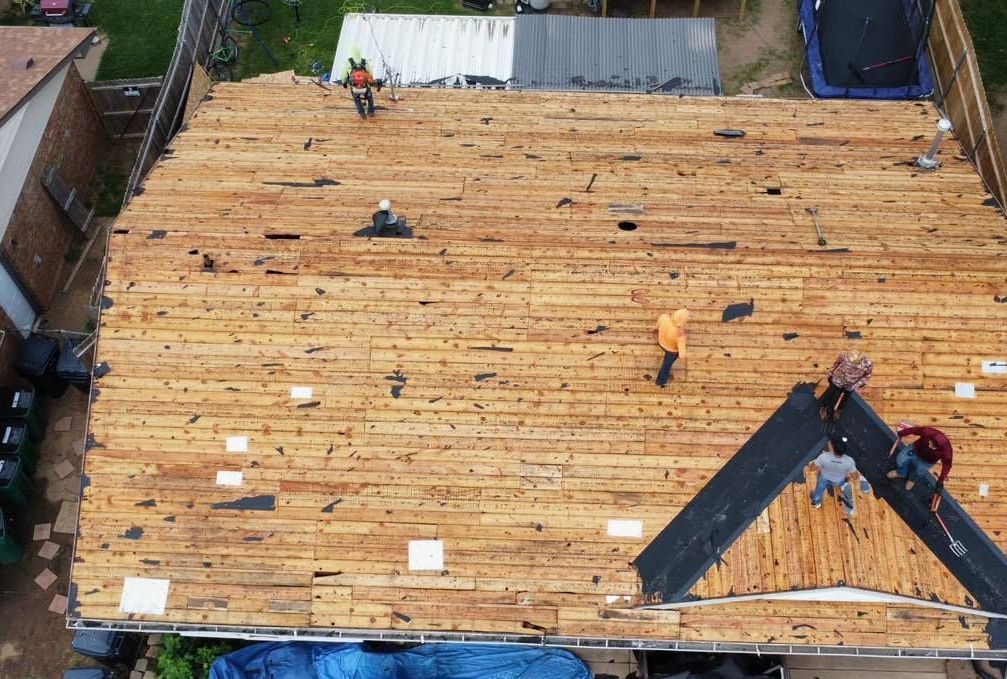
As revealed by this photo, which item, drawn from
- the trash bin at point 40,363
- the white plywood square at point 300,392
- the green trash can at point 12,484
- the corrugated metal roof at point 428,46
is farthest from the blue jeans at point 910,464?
the trash bin at point 40,363

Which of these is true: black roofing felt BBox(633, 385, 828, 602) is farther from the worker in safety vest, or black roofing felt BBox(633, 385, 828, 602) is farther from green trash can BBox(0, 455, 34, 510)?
green trash can BBox(0, 455, 34, 510)

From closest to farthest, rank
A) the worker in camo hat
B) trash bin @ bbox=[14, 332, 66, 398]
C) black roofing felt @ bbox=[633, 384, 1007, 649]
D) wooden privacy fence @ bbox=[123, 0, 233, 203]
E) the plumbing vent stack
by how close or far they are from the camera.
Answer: the worker in camo hat < black roofing felt @ bbox=[633, 384, 1007, 649] < the plumbing vent stack < trash bin @ bbox=[14, 332, 66, 398] < wooden privacy fence @ bbox=[123, 0, 233, 203]

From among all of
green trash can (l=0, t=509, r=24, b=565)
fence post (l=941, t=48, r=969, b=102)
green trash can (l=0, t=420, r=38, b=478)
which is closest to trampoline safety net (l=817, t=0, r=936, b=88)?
fence post (l=941, t=48, r=969, b=102)

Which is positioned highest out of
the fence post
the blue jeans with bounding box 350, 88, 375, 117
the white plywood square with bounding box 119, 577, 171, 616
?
the fence post

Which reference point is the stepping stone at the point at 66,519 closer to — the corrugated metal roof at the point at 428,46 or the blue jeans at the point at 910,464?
the corrugated metal roof at the point at 428,46

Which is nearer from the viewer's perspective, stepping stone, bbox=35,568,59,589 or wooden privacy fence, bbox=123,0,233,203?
stepping stone, bbox=35,568,59,589

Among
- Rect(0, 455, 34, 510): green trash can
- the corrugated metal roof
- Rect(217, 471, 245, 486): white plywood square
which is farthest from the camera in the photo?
the corrugated metal roof
